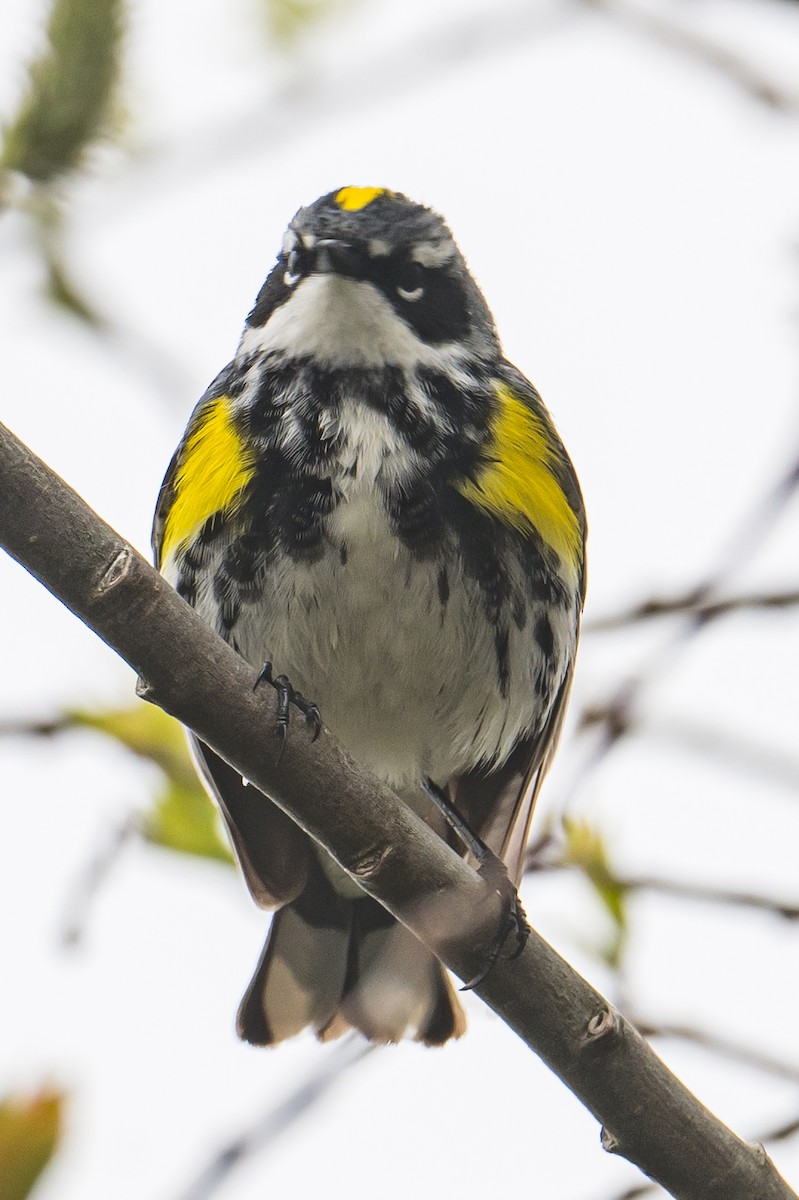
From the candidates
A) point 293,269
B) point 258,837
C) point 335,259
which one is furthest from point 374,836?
point 293,269

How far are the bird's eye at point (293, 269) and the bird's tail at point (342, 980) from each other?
5.69 ft

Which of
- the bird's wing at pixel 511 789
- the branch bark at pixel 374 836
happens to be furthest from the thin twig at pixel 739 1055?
the bird's wing at pixel 511 789

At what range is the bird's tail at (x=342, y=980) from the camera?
397 centimetres

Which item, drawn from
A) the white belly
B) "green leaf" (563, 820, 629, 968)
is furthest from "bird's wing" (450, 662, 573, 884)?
"green leaf" (563, 820, 629, 968)

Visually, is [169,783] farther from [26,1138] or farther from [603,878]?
[26,1138]

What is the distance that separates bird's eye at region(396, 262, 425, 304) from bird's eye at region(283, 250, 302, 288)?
11.7 inches

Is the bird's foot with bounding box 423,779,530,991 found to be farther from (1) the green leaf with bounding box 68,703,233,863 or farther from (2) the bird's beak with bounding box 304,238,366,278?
(2) the bird's beak with bounding box 304,238,366,278

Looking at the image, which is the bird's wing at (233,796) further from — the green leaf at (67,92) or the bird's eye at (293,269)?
the green leaf at (67,92)

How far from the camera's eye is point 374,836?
2.74 meters

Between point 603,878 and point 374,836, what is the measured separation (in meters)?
0.74

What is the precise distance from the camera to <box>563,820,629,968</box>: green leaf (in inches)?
128

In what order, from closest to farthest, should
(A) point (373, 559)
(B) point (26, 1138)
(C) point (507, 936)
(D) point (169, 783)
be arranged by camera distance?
(B) point (26, 1138) → (C) point (507, 936) → (D) point (169, 783) → (A) point (373, 559)

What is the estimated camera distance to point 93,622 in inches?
95.1

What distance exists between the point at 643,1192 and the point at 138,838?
4.35ft
